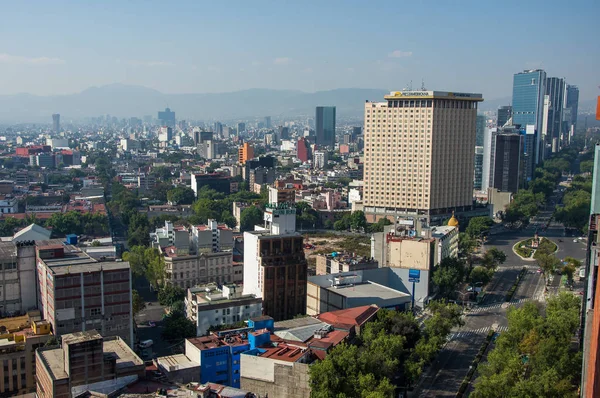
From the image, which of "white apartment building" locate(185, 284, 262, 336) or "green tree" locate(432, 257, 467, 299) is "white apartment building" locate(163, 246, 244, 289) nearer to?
"white apartment building" locate(185, 284, 262, 336)

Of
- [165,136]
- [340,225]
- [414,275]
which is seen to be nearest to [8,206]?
[340,225]

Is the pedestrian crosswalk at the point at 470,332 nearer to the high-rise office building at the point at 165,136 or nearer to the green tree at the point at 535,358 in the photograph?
the green tree at the point at 535,358

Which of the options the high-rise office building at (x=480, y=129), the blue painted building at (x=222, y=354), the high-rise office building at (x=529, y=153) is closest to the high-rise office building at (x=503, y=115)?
the high-rise office building at (x=480, y=129)

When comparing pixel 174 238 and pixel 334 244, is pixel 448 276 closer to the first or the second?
pixel 334 244

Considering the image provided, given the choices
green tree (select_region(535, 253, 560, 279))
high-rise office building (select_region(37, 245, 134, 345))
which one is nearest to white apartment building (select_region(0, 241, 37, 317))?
high-rise office building (select_region(37, 245, 134, 345))

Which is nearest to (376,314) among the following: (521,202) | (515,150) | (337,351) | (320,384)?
(337,351)

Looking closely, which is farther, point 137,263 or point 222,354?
point 137,263
